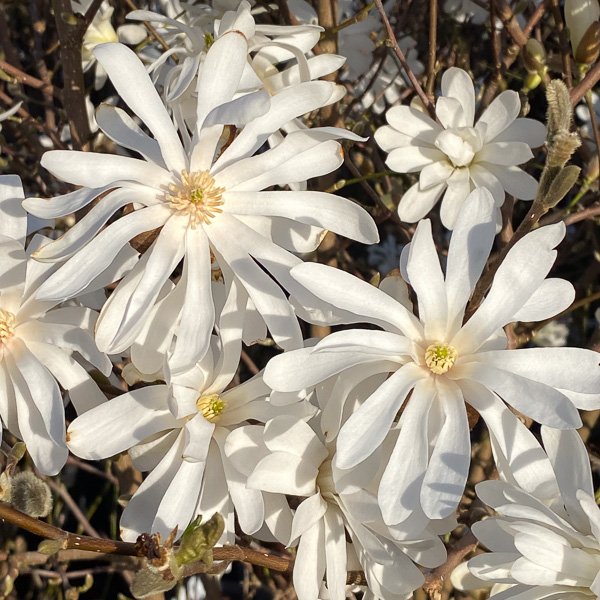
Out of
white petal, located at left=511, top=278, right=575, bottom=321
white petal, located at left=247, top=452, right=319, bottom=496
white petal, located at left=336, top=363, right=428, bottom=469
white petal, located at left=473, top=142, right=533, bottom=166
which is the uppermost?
white petal, located at left=473, top=142, right=533, bottom=166

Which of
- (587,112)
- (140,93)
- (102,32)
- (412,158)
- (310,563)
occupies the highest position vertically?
(587,112)

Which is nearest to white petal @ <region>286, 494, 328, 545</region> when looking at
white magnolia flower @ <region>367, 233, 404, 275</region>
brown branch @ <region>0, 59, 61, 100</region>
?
brown branch @ <region>0, 59, 61, 100</region>

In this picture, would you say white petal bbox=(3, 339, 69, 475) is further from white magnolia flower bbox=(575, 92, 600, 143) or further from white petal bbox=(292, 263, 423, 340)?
white magnolia flower bbox=(575, 92, 600, 143)

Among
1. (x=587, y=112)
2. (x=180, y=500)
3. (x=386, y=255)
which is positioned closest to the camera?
(x=180, y=500)

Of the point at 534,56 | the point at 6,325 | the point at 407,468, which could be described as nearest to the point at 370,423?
the point at 407,468

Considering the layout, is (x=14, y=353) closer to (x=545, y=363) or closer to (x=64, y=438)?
(x=64, y=438)

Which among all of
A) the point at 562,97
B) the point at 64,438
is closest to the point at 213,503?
the point at 64,438

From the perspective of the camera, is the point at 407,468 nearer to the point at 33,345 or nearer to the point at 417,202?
the point at 33,345
